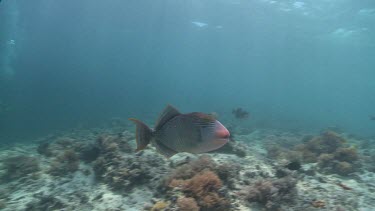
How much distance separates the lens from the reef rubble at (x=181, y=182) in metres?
5.89

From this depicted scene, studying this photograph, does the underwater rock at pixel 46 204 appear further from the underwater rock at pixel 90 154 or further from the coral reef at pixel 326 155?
the coral reef at pixel 326 155

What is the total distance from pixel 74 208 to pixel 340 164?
27.2 ft

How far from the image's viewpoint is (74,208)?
21.7 feet

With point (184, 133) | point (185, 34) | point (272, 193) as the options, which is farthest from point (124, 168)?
point (185, 34)

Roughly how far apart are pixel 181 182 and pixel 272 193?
80.6 inches

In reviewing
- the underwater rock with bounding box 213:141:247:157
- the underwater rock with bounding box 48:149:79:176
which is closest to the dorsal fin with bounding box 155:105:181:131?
the underwater rock with bounding box 48:149:79:176

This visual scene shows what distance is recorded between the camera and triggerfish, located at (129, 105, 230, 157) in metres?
2.48

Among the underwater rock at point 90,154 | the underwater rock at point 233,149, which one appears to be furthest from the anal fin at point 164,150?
the underwater rock at point 233,149

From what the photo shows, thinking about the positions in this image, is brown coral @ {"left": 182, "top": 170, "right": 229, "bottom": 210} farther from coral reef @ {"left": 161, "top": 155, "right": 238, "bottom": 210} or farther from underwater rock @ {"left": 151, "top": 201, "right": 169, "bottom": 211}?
underwater rock @ {"left": 151, "top": 201, "right": 169, "bottom": 211}

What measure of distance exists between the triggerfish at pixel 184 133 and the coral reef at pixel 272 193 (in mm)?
4064

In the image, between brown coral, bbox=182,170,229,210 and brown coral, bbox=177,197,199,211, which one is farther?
brown coral, bbox=182,170,229,210

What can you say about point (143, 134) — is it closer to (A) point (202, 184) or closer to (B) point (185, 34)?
(A) point (202, 184)

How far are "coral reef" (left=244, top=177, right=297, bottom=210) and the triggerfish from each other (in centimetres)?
406

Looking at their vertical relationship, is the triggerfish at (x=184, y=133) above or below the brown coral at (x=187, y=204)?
above
